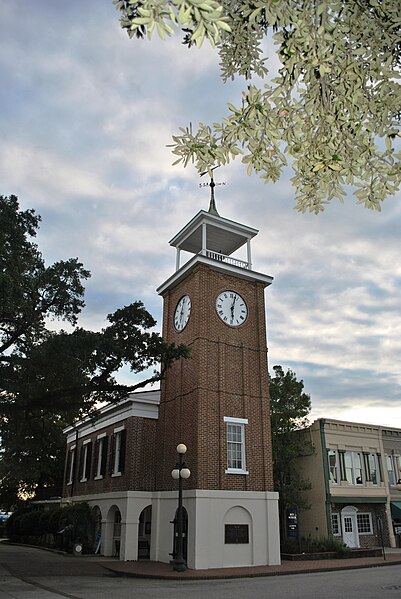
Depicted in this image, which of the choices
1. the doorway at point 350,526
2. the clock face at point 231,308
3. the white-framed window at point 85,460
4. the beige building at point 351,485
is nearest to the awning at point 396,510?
the beige building at point 351,485

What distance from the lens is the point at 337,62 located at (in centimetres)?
327

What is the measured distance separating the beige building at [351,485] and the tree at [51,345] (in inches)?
553

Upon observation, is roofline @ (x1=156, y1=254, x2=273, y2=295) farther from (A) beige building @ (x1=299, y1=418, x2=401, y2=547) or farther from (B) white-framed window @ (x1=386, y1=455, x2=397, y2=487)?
(B) white-framed window @ (x1=386, y1=455, x2=397, y2=487)

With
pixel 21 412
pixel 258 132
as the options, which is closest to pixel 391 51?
pixel 258 132

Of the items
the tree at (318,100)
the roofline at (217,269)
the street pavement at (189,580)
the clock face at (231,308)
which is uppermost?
the roofline at (217,269)

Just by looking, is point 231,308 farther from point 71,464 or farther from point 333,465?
point 71,464

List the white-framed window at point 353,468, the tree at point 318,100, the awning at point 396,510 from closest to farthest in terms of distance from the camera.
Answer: the tree at point 318,100
the white-framed window at point 353,468
the awning at point 396,510

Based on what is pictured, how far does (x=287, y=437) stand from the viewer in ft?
89.4

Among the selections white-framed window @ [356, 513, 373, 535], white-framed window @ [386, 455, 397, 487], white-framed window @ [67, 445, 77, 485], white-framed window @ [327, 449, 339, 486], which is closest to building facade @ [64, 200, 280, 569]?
white-framed window @ [67, 445, 77, 485]

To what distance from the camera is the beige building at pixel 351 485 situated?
26562 millimetres

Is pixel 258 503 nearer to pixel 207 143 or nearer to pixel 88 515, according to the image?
pixel 88 515

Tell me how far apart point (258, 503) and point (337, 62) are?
18.7 m

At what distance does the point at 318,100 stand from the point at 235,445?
59.3 ft

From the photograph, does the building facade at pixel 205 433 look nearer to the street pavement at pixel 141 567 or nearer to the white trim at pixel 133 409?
Result: the white trim at pixel 133 409
